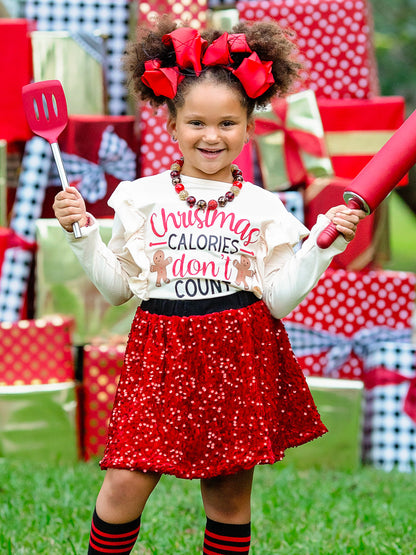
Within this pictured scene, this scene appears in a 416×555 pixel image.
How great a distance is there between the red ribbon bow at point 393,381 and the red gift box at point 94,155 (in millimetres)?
1233

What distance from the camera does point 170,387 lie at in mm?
1854

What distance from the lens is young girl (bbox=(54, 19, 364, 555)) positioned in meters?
1.85

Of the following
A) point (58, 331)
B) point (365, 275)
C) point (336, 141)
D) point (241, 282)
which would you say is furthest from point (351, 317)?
point (241, 282)

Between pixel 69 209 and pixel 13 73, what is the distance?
177 cm

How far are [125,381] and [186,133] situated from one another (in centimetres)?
56

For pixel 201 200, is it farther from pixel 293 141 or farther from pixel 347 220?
pixel 293 141

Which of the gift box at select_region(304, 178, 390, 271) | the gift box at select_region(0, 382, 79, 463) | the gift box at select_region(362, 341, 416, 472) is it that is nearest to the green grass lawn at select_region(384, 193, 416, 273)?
the gift box at select_region(304, 178, 390, 271)

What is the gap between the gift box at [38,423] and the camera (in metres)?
3.31

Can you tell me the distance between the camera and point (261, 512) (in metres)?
2.83

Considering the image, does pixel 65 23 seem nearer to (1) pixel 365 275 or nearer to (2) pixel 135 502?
(1) pixel 365 275

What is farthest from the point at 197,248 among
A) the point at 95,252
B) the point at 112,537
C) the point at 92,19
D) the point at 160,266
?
the point at 92,19

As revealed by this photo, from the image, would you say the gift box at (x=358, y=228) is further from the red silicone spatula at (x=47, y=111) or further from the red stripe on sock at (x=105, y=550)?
the red stripe on sock at (x=105, y=550)

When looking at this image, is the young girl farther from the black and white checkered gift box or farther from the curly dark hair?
the black and white checkered gift box

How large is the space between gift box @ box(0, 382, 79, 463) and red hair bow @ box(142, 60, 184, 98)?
1.68m
